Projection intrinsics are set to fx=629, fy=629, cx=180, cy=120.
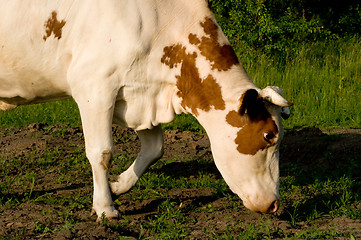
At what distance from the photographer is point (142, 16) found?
5.11 metres

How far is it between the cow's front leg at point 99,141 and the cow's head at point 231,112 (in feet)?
2.15

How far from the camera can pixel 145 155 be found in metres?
5.91

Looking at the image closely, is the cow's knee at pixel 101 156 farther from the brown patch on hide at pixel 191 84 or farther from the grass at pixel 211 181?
the brown patch on hide at pixel 191 84

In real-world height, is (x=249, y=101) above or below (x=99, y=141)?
above

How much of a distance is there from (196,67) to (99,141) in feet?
3.31

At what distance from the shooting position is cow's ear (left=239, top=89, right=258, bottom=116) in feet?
15.6

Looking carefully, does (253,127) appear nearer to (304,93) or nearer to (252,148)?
(252,148)

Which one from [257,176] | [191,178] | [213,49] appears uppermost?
[213,49]

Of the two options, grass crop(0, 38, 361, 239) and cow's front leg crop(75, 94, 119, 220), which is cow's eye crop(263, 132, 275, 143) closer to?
grass crop(0, 38, 361, 239)

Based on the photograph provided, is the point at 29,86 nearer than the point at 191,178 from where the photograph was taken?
Yes

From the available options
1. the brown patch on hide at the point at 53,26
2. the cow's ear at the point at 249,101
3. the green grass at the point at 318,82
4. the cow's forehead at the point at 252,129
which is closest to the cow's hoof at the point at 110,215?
the cow's forehead at the point at 252,129

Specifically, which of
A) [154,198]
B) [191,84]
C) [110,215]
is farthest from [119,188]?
[191,84]

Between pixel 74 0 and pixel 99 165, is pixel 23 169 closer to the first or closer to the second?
pixel 99 165

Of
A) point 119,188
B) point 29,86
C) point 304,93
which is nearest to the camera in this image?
point 29,86
